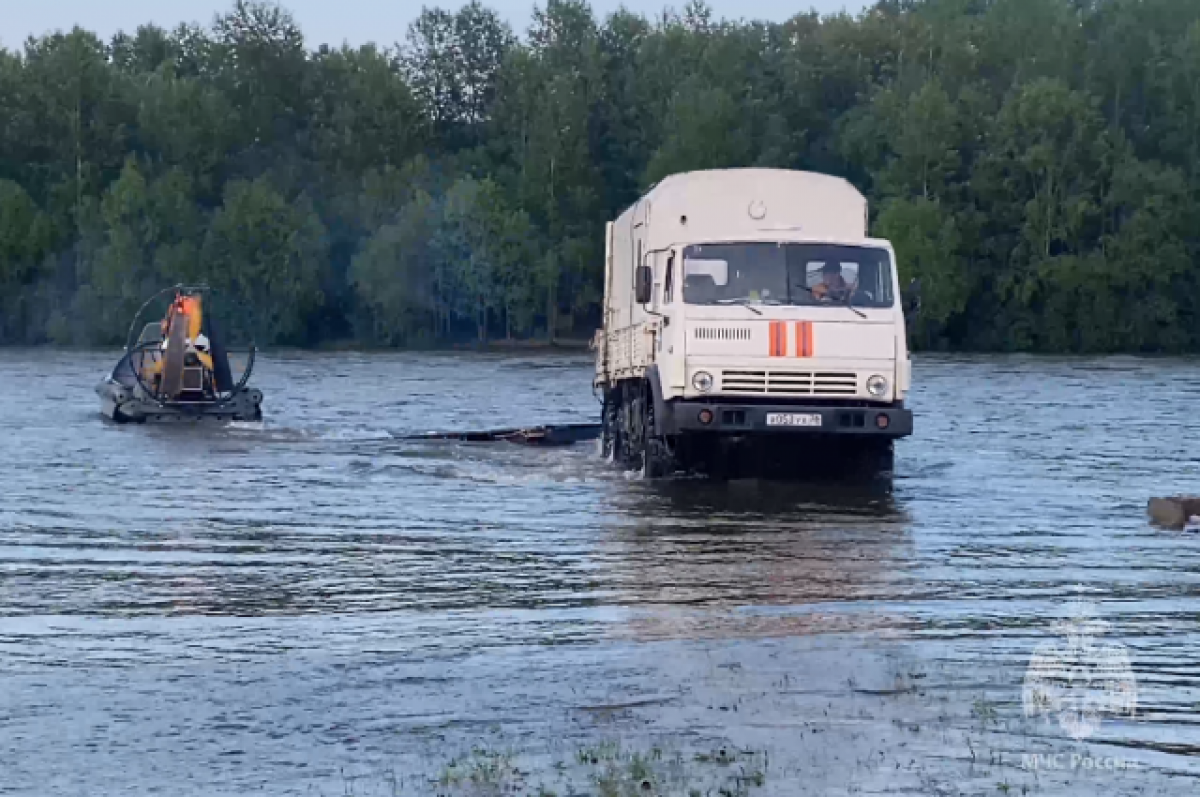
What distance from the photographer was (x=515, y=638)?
10.9m

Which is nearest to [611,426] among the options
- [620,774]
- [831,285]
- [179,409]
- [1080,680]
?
[831,285]

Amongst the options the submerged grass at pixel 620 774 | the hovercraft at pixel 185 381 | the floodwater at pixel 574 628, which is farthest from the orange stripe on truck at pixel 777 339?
the hovercraft at pixel 185 381

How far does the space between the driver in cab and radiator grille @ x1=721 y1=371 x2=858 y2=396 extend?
0.78 meters

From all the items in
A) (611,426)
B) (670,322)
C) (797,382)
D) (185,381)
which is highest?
(670,322)

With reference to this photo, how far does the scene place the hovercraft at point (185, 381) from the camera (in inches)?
1166

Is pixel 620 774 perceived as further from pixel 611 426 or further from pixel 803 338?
pixel 611 426

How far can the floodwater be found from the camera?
310 inches

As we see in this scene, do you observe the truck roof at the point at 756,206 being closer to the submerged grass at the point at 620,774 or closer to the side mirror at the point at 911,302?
the side mirror at the point at 911,302

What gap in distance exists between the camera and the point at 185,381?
30234 mm

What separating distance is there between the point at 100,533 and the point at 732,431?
595cm

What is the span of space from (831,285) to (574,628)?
9.02 m

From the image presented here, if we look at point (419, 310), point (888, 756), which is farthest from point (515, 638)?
A: point (419, 310)

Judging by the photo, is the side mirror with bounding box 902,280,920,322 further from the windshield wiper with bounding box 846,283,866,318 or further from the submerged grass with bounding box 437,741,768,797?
the submerged grass with bounding box 437,741,768,797
